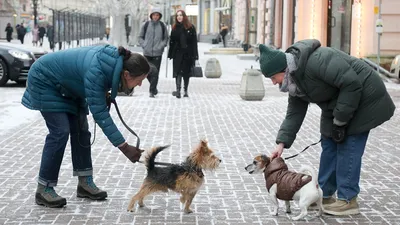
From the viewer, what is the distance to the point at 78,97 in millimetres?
6148

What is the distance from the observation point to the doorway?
26094mm

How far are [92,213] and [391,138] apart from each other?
5.81 m

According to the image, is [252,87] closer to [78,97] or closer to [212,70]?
[212,70]

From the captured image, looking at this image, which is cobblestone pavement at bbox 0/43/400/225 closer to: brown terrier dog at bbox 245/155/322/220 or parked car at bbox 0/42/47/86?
brown terrier dog at bbox 245/155/322/220

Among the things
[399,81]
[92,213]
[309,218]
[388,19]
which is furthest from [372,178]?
[388,19]

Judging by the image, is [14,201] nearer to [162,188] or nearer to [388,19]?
[162,188]

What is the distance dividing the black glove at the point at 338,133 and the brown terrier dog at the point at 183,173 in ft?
3.18

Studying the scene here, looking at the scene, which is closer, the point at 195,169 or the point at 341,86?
the point at 341,86

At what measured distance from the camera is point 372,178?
7.65 metres

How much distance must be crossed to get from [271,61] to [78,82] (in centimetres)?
160

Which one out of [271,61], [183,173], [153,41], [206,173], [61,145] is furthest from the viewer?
[153,41]

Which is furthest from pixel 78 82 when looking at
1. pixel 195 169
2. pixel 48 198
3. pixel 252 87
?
pixel 252 87

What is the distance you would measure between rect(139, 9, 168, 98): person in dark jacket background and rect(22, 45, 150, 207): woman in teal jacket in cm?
965

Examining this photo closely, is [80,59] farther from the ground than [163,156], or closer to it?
farther from the ground
